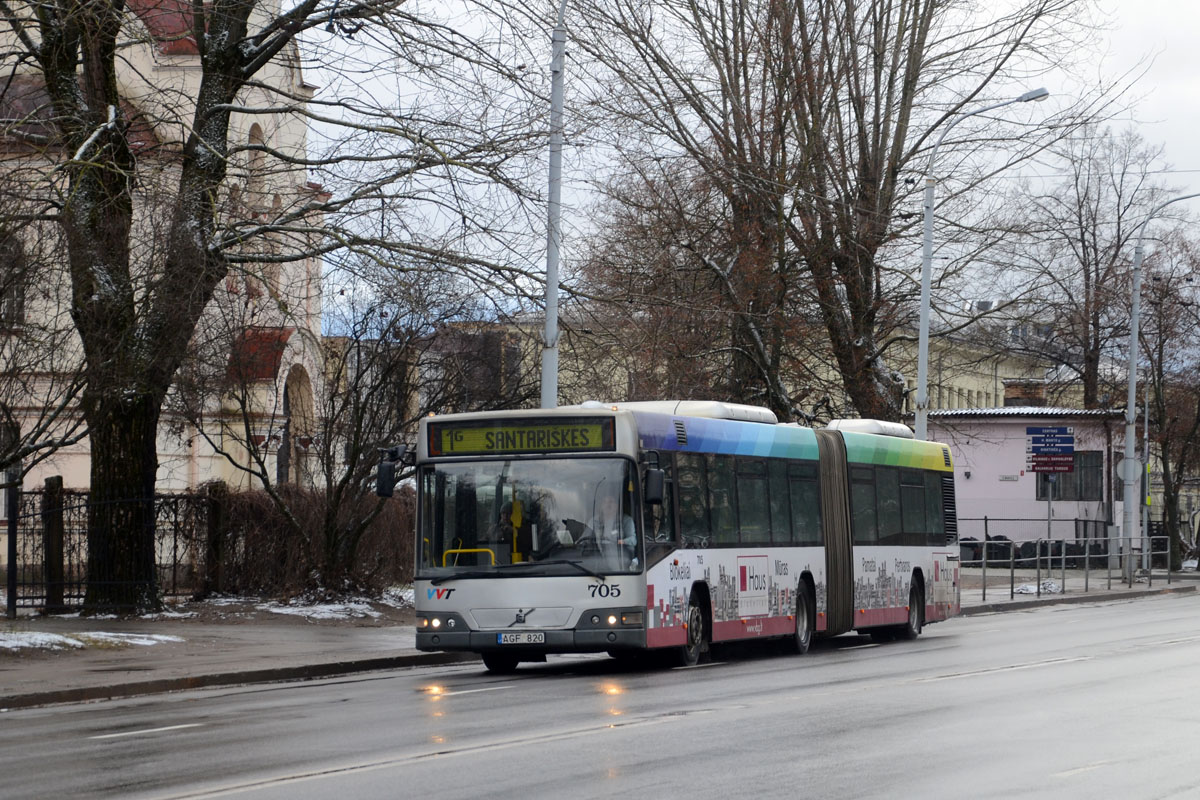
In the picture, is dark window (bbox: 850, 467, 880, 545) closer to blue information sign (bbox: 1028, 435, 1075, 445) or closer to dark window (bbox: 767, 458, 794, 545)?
dark window (bbox: 767, 458, 794, 545)

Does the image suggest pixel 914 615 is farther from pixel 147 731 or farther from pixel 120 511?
pixel 147 731

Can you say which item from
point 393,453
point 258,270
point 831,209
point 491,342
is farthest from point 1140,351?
point 393,453

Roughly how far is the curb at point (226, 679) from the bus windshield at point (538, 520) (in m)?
1.58

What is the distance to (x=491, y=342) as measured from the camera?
2892 centimetres

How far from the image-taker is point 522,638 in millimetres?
18219

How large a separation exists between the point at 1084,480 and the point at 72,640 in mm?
46125

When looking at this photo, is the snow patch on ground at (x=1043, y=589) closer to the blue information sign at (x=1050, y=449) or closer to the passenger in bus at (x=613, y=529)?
the blue information sign at (x=1050, y=449)

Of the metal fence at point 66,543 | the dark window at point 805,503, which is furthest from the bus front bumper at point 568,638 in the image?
the metal fence at point 66,543

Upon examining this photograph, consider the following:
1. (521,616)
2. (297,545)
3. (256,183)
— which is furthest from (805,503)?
(256,183)

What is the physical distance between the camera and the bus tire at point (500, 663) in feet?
64.9

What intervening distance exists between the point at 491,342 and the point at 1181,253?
35.8 meters

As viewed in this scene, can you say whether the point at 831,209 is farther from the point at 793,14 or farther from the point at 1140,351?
the point at 1140,351

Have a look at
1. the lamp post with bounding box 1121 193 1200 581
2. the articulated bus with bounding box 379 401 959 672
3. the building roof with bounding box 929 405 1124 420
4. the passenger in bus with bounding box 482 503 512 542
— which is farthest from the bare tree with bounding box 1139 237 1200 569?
the passenger in bus with bounding box 482 503 512 542

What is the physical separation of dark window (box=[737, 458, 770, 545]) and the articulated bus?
1.0 inches
